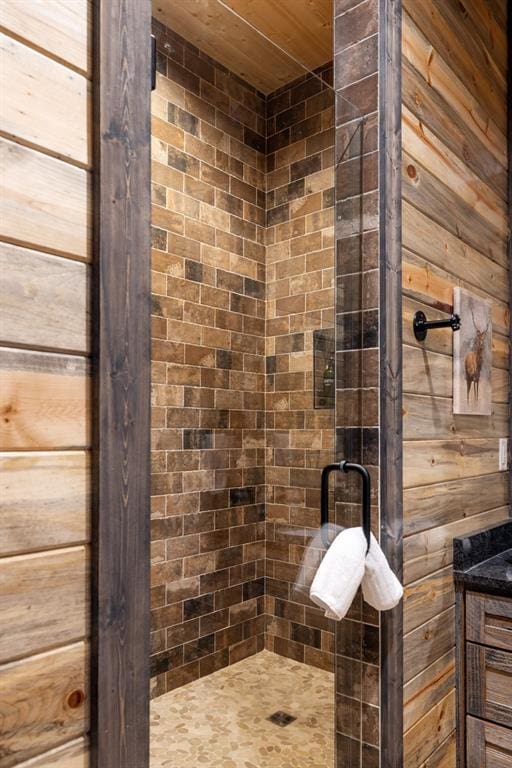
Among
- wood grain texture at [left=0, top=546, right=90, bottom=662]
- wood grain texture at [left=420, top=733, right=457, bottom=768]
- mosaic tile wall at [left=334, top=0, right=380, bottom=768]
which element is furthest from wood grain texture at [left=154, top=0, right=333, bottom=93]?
wood grain texture at [left=420, top=733, right=457, bottom=768]

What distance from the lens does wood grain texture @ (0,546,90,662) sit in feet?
2.43

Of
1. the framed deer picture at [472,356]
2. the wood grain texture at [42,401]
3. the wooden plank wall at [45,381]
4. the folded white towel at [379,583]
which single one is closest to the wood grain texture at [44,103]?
the wooden plank wall at [45,381]

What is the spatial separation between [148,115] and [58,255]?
0.31 meters

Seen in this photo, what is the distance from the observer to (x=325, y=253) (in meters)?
1.63

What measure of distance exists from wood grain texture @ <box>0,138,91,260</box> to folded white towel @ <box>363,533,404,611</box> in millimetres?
983

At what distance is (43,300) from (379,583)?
103cm

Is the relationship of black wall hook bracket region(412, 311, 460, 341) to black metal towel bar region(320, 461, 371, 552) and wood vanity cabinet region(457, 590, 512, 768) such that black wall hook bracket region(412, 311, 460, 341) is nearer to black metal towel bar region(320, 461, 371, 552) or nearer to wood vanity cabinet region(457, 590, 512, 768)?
black metal towel bar region(320, 461, 371, 552)

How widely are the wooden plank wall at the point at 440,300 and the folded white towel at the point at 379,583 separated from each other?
226 millimetres

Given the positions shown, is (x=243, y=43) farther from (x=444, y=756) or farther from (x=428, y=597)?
(x=444, y=756)

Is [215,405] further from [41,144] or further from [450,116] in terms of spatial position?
[450,116]

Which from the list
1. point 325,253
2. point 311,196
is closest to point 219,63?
point 311,196

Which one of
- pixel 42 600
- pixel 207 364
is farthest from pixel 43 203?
pixel 207 364

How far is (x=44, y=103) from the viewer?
0.79m

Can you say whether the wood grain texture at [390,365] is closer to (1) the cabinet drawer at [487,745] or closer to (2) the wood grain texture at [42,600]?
(1) the cabinet drawer at [487,745]
